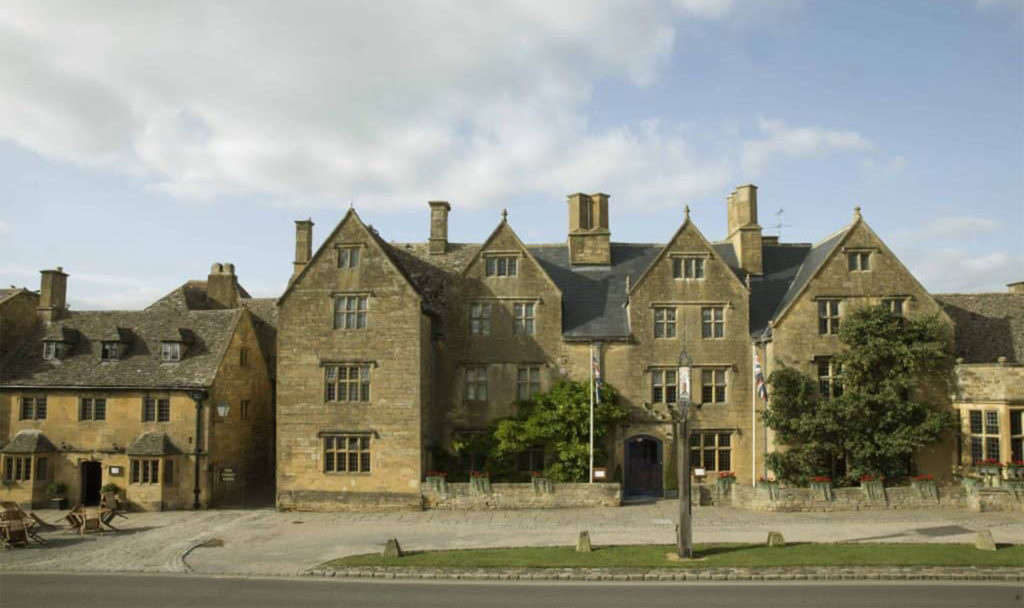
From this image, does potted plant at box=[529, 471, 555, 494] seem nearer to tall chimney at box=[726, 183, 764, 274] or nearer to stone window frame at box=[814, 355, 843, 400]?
stone window frame at box=[814, 355, 843, 400]

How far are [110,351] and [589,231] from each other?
971 inches

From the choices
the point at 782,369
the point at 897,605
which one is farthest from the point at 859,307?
the point at 897,605

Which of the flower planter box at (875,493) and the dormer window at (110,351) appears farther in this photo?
the dormer window at (110,351)

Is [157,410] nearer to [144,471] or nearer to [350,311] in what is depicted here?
[144,471]

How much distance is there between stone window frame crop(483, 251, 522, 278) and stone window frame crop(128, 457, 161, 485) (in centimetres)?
1741

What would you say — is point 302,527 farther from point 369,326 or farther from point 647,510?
point 647,510

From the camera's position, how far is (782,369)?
3516 centimetres

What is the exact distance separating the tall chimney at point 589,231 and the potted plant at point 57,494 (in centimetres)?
2660

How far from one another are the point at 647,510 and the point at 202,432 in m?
20.1

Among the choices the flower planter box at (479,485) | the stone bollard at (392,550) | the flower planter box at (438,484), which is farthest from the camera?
the flower planter box at (438,484)

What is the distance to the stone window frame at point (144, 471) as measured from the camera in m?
34.5

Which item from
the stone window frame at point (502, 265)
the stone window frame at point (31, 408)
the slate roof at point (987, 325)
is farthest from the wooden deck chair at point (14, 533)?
the slate roof at point (987, 325)

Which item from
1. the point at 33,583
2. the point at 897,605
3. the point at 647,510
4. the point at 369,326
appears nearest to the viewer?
the point at 897,605

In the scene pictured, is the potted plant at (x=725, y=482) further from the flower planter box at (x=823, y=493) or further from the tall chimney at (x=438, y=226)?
the tall chimney at (x=438, y=226)
